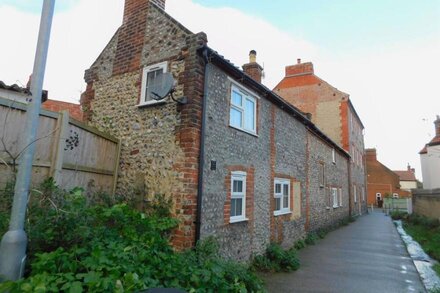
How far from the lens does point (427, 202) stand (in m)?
18.1

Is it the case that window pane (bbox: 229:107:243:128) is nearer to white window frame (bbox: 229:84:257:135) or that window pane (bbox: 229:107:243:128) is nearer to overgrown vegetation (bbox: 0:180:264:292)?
white window frame (bbox: 229:84:257:135)

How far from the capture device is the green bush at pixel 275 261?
26.0ft

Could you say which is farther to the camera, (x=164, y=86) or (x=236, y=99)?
(x=236, y=99)

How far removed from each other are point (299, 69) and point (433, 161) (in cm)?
1458

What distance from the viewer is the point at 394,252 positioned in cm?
1070

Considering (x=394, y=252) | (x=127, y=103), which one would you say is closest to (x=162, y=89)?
(x=127, y=103)

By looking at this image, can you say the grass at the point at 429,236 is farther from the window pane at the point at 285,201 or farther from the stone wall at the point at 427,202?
the window pane at the point at 285,201

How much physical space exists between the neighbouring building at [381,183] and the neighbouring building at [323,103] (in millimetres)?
24130

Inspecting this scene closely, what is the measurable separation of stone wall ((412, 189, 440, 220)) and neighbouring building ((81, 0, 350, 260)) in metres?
12.0

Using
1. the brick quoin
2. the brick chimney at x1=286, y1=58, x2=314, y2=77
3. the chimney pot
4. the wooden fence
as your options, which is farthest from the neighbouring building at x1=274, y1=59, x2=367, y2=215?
the wooden fence

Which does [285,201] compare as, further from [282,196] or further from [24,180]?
[24,180]

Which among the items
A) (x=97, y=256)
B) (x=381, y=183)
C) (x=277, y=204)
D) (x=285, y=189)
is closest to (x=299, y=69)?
(x=285, y=189)

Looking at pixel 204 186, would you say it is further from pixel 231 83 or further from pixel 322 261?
pixel 322 261

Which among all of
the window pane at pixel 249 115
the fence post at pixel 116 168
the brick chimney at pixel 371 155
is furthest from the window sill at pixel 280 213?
the brick chimney at pixel 371 155
